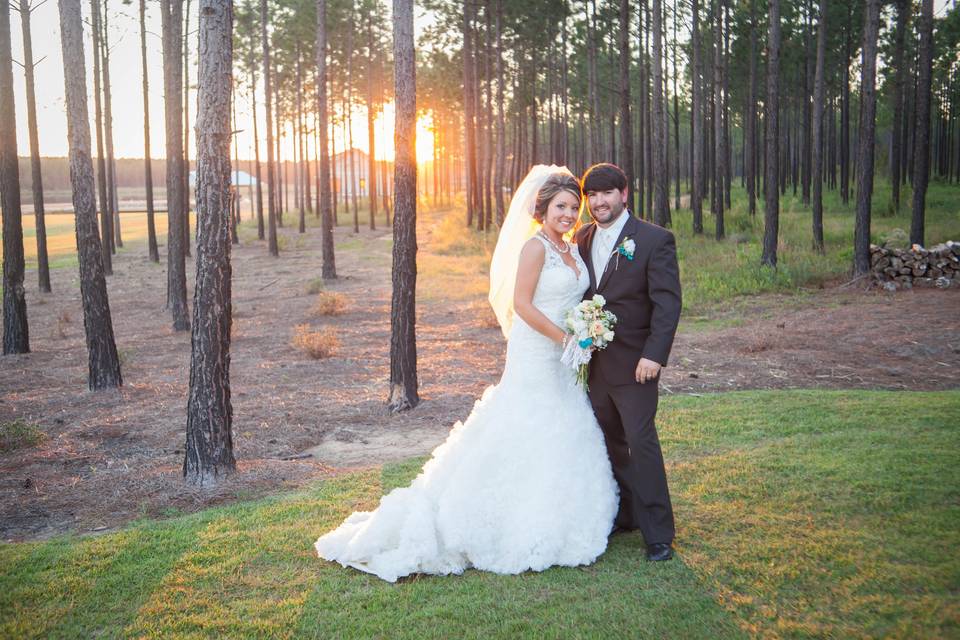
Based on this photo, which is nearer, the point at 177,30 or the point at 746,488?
the point at 746,488

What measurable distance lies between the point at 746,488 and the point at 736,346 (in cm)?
709

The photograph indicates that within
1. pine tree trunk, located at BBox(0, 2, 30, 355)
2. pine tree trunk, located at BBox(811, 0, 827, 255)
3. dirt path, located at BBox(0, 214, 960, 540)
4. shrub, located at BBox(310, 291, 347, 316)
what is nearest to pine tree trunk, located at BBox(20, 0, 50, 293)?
dirt path, located at BBox(0, 214, 960, 540)

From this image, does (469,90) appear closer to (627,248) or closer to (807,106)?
(807,106)

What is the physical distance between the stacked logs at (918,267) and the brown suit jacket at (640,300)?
46.2 ft

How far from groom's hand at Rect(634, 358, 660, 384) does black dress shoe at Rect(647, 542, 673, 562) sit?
3.57ft

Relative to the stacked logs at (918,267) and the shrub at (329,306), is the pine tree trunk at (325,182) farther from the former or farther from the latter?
the stacked logs at (918,267)

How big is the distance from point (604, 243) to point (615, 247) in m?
0.17

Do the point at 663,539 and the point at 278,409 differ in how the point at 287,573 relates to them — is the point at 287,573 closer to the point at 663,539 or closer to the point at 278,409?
the point at 663,539

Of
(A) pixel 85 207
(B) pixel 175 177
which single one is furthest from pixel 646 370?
(B) pixel 175 177

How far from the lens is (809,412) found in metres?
8.26

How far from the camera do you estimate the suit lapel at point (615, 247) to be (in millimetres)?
4949

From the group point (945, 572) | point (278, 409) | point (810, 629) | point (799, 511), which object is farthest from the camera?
point (278, 409)

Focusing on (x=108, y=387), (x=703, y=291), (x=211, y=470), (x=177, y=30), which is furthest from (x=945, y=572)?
(x=177, y=30)

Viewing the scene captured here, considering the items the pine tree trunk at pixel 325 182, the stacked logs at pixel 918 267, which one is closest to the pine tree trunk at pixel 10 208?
the pine tree trunk at pixel 325 182
